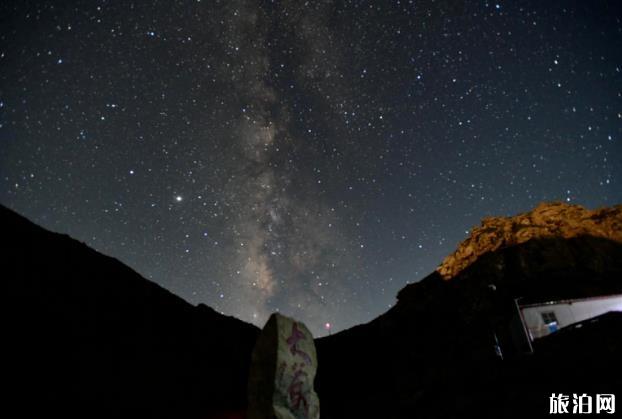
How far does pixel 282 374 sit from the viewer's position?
7.61m

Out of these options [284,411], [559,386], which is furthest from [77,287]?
[559,386]

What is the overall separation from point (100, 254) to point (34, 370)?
63.4 ft

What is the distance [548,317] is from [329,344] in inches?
1201

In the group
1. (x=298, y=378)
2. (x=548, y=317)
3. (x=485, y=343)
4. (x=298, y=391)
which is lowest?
(x=298, y=391)

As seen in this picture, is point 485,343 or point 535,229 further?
point 535,229

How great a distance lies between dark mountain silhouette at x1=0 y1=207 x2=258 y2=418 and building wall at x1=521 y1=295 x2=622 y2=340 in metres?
21.7

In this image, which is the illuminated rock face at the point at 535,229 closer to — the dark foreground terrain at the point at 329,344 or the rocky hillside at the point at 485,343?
the rocky hillside at the point at 485,343

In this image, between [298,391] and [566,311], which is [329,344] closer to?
[566,311]

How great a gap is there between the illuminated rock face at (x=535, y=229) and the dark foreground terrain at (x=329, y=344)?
1.75 metres

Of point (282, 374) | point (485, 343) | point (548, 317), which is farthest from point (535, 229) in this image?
point (282, 374)

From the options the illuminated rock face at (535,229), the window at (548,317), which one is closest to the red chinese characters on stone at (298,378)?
the window at (548,317)

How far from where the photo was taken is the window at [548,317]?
17.5 metres

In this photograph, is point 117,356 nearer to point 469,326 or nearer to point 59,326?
point 59,326

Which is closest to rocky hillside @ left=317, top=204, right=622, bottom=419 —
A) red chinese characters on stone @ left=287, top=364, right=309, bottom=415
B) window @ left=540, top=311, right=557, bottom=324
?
window @ left=540, top=311, right=557, bottom=324
